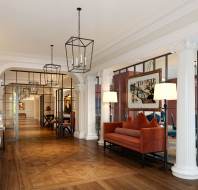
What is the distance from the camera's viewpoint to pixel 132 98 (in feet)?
A: 21.7

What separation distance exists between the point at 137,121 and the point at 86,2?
3.46m

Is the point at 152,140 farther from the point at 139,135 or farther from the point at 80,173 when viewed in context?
the point at 80,173

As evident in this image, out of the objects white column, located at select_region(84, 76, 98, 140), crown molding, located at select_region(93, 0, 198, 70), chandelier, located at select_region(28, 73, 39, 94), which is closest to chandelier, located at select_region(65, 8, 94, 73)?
crown molding, located at select_region(93, 0, 198, 70)

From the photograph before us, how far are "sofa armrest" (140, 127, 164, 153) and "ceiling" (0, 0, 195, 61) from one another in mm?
2383

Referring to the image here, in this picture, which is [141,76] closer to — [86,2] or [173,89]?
[173,89]

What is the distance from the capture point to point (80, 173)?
4.26 m

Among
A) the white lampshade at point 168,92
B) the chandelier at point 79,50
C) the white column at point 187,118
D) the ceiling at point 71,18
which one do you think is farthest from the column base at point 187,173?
the ceiling at point 71,18

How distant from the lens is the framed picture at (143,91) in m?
5.65

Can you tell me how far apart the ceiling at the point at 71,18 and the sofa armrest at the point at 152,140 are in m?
2.38

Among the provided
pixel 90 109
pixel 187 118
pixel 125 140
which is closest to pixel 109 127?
pixel 125 140

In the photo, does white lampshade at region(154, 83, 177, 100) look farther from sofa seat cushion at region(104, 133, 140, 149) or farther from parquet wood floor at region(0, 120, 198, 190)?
parquet wood floor at region(0, 120, 198, 190)

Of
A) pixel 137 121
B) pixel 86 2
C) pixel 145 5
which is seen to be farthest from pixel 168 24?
pixel 137 121

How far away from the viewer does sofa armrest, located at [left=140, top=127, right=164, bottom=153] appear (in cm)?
471

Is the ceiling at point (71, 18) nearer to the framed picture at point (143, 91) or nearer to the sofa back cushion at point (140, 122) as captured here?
the framed picture at point (143, 91)
